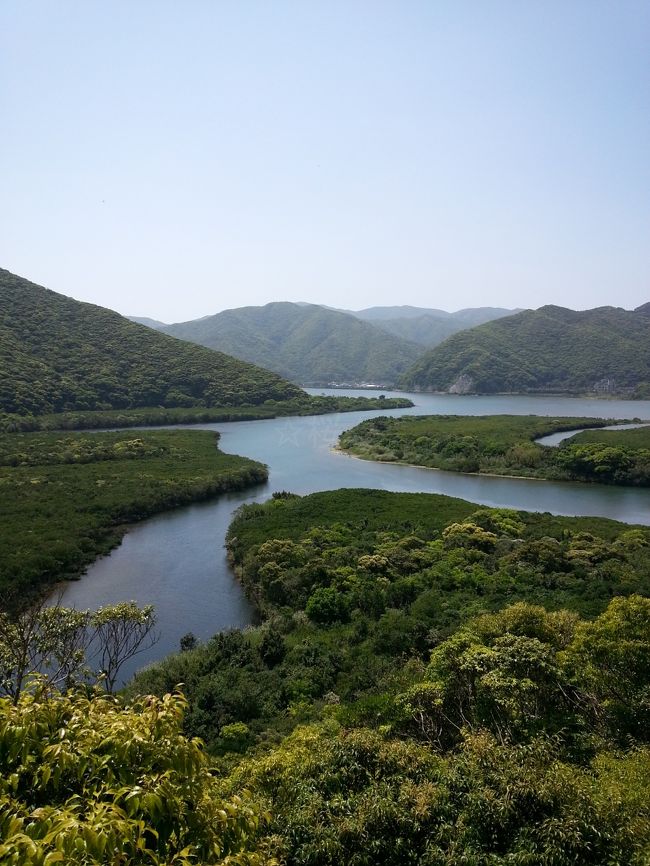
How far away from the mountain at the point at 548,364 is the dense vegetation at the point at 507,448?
81.4 meters

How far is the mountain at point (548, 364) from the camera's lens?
173 m

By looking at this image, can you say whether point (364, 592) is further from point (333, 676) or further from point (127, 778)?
point (127, 778)

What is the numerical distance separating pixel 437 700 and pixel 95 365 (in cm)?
10978

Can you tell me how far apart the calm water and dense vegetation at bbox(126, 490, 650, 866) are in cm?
280

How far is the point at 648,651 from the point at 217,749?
440 inches

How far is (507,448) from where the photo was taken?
7231 cm

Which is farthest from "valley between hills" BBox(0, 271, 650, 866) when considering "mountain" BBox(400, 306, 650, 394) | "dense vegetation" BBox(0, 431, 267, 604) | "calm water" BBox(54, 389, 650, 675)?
"mountain" BBox(400, 306, 650, 394)

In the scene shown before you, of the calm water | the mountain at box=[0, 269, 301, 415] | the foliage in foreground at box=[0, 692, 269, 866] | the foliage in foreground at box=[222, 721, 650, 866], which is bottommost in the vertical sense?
the calm water

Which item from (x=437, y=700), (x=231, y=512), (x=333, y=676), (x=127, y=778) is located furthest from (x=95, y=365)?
(x=127, y=778)

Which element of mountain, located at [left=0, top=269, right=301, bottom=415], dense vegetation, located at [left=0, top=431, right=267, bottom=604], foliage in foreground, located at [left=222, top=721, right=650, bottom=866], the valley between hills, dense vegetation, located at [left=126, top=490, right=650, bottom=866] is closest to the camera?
the valley between hills

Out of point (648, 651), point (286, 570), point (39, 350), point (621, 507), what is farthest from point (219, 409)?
point (648, 651)

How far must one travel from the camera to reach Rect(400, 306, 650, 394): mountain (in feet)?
568

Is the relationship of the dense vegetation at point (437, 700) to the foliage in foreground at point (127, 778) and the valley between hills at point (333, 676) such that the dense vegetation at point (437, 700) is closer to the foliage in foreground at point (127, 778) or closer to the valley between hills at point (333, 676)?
the valley between hills at point (333, 676)

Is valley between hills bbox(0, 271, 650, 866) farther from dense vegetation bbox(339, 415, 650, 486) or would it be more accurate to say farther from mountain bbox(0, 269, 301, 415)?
mountain bbox(0, 269, 301, 415)
